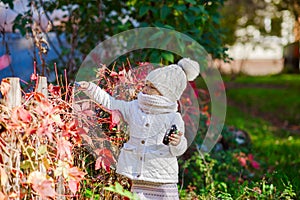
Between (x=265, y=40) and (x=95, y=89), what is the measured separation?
1785 centimetres

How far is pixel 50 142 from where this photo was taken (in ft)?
9.14

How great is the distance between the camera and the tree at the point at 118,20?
4.95m

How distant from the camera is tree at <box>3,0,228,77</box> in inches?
195

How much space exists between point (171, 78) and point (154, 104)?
18 cm

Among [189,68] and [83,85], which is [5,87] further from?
[189,68]

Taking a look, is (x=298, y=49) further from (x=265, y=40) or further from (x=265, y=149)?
(x=265, y=149)

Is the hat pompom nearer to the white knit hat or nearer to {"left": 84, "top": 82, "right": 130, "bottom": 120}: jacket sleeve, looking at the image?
the white knit hat

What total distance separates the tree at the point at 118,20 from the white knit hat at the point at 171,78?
1.75m

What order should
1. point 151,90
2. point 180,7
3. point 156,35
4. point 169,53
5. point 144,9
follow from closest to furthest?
1. point 151,90
2. point 156,35
3. point 169,53
4. point 180,7
5. point 144,9

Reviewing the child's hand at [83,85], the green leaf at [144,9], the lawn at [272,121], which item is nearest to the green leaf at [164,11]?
the green leaf at [144,9]

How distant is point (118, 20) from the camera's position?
18.3 ft

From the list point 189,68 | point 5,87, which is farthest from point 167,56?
point 5,87

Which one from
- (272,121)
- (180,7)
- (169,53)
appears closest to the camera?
(169,53)

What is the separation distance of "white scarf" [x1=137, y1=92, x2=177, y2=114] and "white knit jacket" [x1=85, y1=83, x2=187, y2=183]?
0.02 meters
